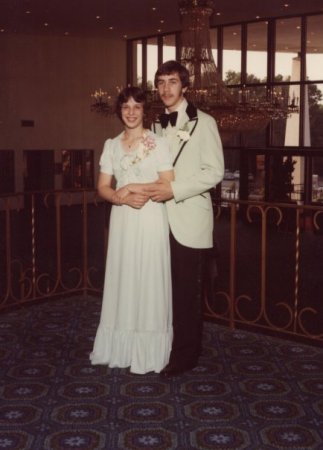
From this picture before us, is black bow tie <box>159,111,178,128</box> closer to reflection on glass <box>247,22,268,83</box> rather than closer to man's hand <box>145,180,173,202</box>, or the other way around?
man's hand <box>145,180,173,202</box>

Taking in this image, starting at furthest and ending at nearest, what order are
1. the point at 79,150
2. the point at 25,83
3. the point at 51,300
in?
the point at 79,150 < the point at 25,83 < the point at 51,300

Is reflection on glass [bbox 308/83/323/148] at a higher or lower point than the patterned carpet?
higher

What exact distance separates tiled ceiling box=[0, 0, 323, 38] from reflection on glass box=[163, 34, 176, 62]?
0.51 meters

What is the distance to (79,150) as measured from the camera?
18.2 metres

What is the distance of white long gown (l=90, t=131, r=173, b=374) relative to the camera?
3.82 meters

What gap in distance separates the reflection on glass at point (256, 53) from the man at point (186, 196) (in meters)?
11.7

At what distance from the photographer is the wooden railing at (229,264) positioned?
5078 millimetres

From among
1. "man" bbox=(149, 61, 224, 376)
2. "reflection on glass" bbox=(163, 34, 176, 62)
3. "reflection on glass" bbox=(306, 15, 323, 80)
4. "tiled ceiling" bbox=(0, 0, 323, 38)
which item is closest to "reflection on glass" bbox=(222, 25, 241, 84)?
"tiled ceiling" bbox=(0, 0, 323, 38)

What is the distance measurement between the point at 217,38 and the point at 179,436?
13818mm

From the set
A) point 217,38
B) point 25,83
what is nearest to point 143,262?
point 217,38

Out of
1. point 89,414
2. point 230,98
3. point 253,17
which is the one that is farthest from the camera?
point 253,17

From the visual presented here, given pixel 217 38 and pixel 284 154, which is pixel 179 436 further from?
pixel 217 38

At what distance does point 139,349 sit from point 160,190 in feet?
3.36

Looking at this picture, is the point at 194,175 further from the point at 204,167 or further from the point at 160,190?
the point at 160,190
